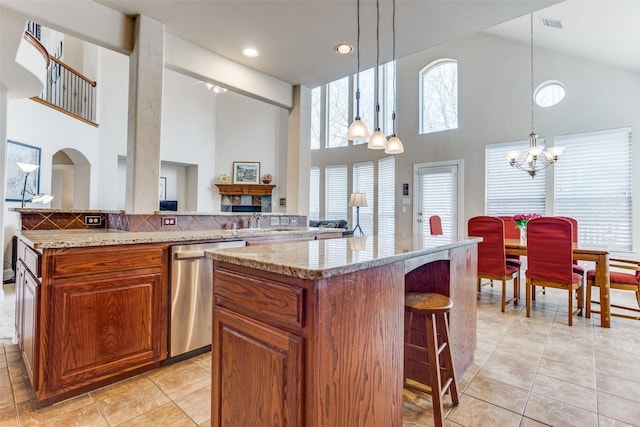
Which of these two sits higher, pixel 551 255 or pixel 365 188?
pixel 365 188

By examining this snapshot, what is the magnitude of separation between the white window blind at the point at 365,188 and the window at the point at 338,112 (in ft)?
2.73

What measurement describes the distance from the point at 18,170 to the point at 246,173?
4726mm

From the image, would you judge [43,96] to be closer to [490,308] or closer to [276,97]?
[276,97]

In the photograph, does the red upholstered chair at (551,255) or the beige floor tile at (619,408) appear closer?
the beige floor tile at (619,408)

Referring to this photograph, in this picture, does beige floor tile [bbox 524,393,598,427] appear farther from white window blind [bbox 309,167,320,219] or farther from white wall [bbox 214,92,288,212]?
white wall [bbox 214,92,288,212]

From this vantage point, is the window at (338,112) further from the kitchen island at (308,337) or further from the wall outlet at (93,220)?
the kitchen island at (308,337)

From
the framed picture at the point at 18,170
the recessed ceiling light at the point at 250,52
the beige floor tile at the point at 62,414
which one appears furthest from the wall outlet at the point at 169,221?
the framed picture at the point at 18,170

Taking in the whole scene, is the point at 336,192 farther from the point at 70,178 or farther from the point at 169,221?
the point at 70,178

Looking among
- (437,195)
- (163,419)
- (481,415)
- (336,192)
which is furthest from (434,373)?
(336,192)

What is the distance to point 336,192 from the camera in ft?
26.9

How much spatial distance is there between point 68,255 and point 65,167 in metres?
6.54

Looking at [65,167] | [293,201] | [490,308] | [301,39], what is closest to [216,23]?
[301,39]

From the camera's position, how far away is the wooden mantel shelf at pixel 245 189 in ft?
27.8

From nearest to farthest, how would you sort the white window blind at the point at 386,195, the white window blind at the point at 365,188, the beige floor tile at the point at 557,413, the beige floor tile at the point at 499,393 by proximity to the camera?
the beige floor tile at the point at 557,413 → the beige floor tile at the point at 499,393 → the white window blind at the point at 386,195 → the white window blind at the point at 365,188
